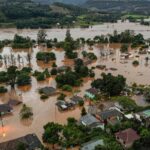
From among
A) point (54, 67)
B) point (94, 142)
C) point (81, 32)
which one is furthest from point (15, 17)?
point (94, 142)

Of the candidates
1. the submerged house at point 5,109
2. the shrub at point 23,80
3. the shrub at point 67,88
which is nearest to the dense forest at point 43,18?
the shrub at point 23,80

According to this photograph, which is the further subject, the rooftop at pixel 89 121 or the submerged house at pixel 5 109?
the submerged house at pixel 5 109

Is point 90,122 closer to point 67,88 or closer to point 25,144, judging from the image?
point 25,144

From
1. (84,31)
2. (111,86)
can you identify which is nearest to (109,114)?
(111,86)

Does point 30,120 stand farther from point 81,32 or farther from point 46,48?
point 81,32

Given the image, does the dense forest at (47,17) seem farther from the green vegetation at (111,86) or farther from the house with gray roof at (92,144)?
the house with gray roof at (92,144)
